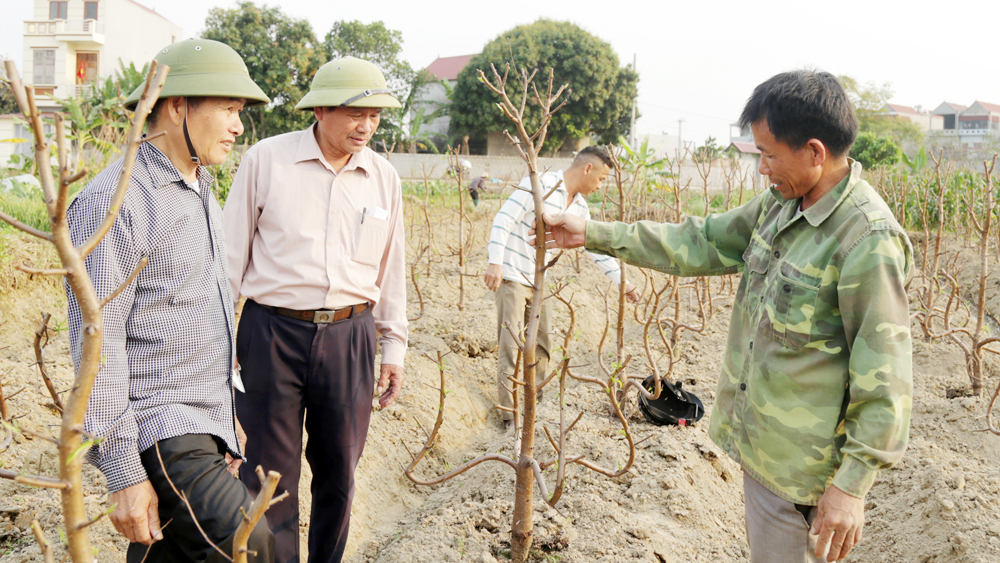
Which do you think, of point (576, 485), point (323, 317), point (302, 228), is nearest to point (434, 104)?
point (576, 485)

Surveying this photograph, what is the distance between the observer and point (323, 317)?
2.38 meters

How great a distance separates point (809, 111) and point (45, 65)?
3553 centimetres

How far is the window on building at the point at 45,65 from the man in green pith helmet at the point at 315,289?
3351 cm

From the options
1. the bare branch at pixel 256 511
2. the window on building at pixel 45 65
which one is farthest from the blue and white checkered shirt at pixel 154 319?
the window on building at pixel 45 65

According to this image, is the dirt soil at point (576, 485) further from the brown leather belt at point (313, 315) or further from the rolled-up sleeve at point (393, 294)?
the brown leather belt at point (313, 315)

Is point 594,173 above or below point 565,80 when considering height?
below

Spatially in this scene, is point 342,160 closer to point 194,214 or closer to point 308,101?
point 308,101

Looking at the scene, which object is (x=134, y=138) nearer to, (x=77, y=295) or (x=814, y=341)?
(x=77, y=295)

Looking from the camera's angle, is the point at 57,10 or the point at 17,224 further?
the point at 57,10

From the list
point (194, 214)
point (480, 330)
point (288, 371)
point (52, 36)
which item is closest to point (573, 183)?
point (480, 330)

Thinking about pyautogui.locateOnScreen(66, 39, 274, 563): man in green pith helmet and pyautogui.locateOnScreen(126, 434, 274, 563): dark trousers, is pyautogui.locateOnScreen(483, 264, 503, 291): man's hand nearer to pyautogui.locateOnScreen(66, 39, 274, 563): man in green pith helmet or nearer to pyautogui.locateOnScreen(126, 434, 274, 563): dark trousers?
pyautogui.locateOnScreen(66, 39, 274, 563): man in green pith helmet

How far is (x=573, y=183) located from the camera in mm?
4465

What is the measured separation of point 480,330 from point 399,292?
330 centimetres

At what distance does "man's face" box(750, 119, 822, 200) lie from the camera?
1763 millimetres
